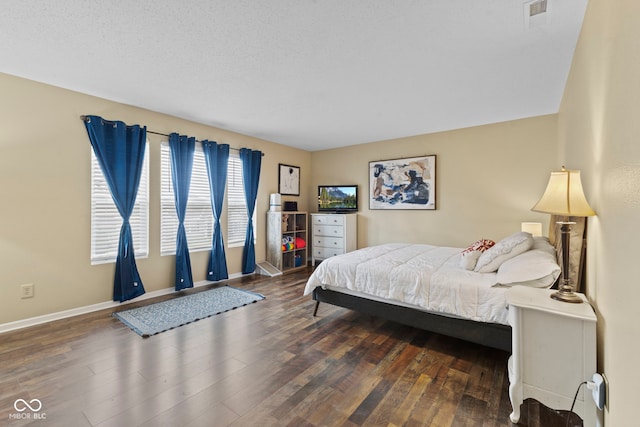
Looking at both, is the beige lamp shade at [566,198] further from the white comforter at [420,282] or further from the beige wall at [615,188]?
the white comforter at [420,282]

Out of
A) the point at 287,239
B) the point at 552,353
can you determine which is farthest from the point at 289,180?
the point at 552,353

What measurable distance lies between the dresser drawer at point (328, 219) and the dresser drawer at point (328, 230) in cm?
6

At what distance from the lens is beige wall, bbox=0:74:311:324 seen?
2.75m

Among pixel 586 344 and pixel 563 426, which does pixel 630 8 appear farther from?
pixel 563 426

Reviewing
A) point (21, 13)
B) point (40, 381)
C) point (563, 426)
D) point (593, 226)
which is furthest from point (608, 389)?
point (21, 13)

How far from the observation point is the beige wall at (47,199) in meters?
2.75

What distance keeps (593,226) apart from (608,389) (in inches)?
35.4

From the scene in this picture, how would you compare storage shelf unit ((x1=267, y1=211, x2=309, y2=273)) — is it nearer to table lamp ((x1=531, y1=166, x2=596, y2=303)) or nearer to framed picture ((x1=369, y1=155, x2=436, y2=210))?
framed picture ((x1=369, y1=155, x2=436, y2=210))

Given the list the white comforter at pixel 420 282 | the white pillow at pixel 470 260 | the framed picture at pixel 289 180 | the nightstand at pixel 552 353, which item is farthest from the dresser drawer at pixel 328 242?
the nightstand at pixel 552 353

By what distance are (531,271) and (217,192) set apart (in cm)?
400

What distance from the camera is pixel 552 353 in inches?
59.9

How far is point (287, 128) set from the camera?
14.8 ft

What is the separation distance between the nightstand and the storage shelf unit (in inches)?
156

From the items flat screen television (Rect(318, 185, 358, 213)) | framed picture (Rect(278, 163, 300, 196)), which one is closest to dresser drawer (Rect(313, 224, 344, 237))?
flat screen television (Rect(318, 185, 358, 213))
